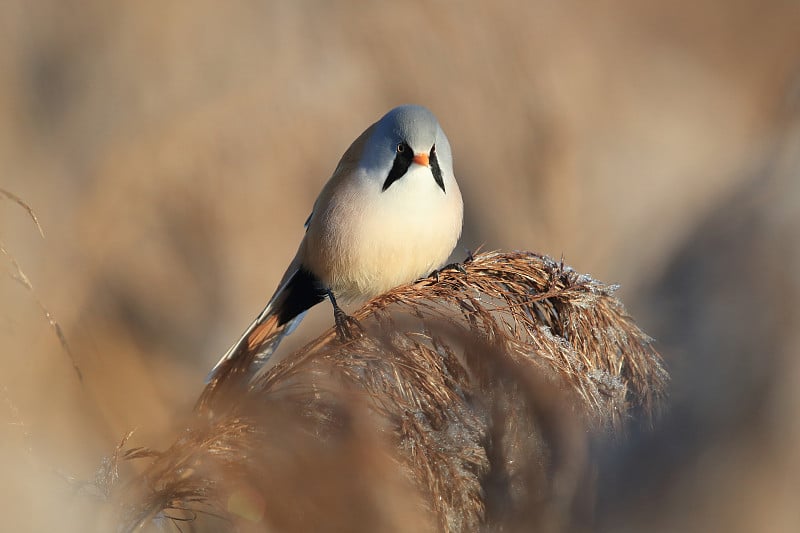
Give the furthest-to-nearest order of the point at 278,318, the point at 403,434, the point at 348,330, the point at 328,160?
the point at 328,160 → the point at 278,318 → the point at 348,330 → the point at 403,434

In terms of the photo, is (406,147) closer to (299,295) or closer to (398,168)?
(398,168)

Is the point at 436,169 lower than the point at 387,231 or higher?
higher

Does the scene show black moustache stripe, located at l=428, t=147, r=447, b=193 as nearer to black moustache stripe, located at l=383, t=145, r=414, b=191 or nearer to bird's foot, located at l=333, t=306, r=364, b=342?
black moustache stripe, located at l=383, t=145, r=414, b=191

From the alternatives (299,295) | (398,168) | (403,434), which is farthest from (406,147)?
(403,434)

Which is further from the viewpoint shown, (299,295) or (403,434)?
(299,295)

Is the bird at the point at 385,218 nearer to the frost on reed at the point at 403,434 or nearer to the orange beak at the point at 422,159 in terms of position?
the orange beak at the point at 422,159

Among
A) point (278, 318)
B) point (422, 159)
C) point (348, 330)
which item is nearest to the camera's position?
point (348, 330)

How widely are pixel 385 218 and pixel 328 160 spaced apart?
384cm

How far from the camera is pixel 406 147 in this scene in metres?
2.25

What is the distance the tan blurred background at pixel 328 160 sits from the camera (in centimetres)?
531

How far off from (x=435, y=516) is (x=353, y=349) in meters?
0.32

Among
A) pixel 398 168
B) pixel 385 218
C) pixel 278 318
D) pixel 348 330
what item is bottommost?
pixel 278 318

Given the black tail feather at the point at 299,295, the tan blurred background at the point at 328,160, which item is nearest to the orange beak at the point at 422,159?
the black tail feather at the point at 299,295

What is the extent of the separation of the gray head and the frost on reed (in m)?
0.60
